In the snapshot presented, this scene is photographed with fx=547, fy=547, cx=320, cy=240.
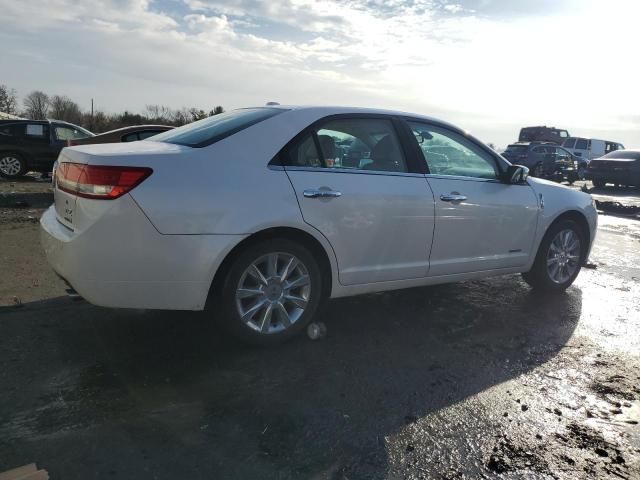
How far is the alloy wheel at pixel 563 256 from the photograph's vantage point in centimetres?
547

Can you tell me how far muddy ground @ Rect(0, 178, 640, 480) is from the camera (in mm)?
2553

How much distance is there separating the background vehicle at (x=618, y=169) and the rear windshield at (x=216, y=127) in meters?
19.1

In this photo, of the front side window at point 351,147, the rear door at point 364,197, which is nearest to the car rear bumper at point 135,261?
the rear door at point 364,197

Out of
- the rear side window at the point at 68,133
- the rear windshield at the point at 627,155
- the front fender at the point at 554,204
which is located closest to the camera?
the front fender at the point at 554,204

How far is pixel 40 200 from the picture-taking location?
10.1 m

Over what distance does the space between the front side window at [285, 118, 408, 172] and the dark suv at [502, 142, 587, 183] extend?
20772mm

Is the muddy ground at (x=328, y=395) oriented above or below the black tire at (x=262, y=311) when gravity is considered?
below

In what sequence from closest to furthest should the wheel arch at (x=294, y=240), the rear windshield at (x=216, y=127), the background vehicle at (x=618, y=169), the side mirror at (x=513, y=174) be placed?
the wheel arch at (x=294, y=240), the rear windshield at (x=216, y=127), the side mirror at (x=513, y=174), the background vehicle at (x=618, y=169)

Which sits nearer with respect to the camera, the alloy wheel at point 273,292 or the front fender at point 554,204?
the alloy wheel at point 273,292

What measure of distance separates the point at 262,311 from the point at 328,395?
804 mm

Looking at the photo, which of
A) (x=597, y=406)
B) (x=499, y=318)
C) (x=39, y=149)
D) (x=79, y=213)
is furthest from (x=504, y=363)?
(x=39, y=149)

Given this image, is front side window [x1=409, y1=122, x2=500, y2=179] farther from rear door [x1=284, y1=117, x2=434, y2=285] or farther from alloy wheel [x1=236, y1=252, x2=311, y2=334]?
alloy wheel [x1=236, y1=252, x2=311, y2=334]

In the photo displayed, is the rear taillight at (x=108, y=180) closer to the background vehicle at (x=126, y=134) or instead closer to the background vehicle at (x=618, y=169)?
the background vehicle at (x=126, y=134)

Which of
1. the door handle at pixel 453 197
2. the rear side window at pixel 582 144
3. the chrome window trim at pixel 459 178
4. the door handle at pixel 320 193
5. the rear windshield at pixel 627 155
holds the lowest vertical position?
the door handle at pixel 453 197
